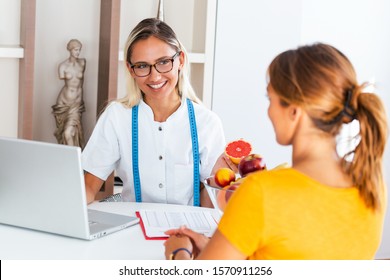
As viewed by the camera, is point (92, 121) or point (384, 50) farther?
point (384, 50)

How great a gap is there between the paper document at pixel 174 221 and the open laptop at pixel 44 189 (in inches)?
5.9

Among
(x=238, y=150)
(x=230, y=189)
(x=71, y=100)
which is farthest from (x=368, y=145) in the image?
(x=71, y=100)

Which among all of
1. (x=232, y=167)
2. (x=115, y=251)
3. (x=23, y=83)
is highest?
(x=23, y=83)

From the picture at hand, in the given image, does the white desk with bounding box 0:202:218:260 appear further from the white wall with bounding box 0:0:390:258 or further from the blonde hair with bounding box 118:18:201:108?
the white wall with bounding box 0:0:390:258

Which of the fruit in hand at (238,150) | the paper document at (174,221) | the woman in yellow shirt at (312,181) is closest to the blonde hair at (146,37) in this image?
the fruit in hand at (238,150)

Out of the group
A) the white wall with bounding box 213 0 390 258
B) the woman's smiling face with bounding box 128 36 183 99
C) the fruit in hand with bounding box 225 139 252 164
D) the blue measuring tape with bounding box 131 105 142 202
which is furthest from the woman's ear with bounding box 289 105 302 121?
the white wall with bounding box 213 0 390 258

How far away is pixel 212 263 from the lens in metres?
1.51

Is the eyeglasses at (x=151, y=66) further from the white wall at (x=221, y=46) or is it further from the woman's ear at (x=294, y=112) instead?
the woman's ear at (x=294, y=112)

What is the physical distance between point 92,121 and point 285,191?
2198mm

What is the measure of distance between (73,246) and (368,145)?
89 cm

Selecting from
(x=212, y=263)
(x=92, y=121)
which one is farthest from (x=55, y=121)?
(x=212, y=263)

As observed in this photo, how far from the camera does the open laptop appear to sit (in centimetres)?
191

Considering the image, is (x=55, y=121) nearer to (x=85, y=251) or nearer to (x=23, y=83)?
(x=23, y=83)

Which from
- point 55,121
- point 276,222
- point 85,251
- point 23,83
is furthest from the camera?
point 55,121
